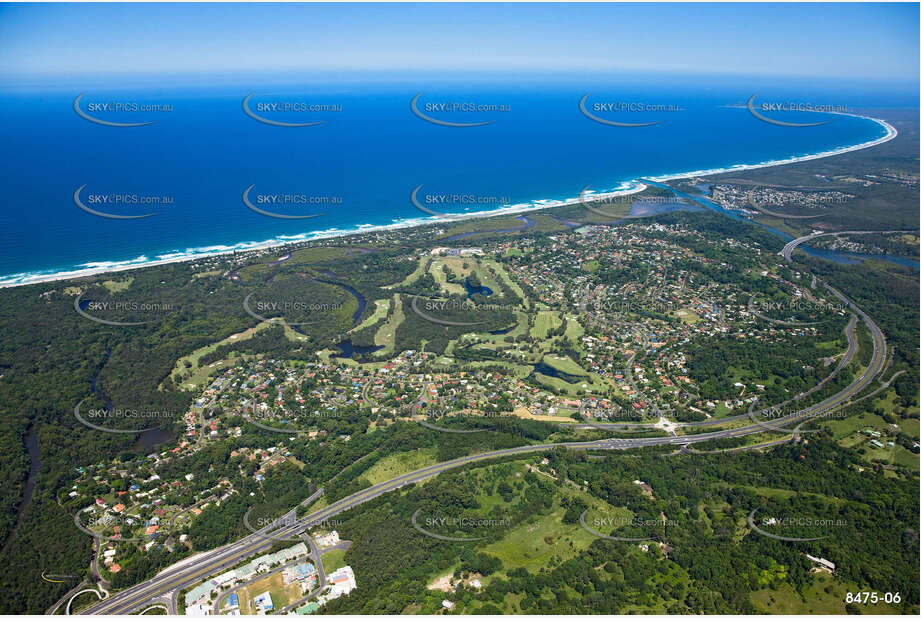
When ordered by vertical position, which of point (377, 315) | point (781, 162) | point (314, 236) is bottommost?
point (377, 315)

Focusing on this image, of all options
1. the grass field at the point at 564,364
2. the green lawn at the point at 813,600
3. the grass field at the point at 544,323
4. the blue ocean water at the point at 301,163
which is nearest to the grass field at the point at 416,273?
the grass field at the point at 544,323

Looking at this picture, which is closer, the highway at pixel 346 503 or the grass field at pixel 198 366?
the highway at pixel 346 503

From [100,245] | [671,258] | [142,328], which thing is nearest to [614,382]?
[671,258]

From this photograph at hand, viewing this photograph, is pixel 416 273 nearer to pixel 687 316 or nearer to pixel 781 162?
pixel 687 316

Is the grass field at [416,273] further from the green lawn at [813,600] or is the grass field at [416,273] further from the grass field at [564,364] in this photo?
the green lawn at [813,600]

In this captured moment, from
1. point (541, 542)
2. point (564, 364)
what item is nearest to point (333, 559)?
point (541, 542)
